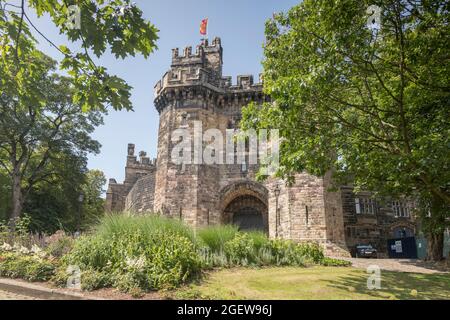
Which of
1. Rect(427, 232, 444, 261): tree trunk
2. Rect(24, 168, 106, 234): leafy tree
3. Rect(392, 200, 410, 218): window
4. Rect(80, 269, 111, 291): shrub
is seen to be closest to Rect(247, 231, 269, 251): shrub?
Rect(80, 269, 111, 291): shrub

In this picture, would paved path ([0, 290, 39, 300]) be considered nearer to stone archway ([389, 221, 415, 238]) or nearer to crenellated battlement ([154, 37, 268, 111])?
crenellated battlement ([154, 37, 268, 111])

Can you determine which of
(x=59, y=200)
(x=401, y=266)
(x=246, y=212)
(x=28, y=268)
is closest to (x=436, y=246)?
(x=401, y=266)

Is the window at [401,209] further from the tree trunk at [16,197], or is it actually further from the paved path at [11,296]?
the tree trunk at [16,197]

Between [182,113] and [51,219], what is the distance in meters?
15.2

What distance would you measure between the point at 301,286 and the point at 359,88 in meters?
5.70

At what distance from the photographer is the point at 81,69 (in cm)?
469

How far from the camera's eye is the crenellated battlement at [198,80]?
2070 cm

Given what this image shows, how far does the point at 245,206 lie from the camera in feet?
68.1

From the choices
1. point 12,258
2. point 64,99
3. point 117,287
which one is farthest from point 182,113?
point 117,287

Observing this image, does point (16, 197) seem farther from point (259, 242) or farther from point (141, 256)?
point (141, 256)

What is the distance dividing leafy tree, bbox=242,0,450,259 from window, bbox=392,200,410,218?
21610mm

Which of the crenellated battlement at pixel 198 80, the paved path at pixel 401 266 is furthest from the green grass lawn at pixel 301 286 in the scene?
the crenellated battlement at pixel 198 80

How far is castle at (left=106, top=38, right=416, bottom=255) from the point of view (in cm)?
1766
